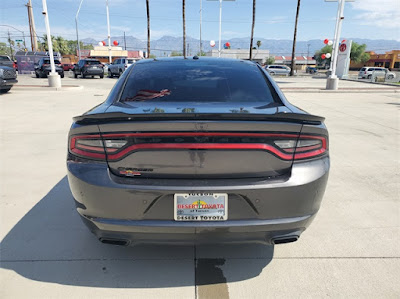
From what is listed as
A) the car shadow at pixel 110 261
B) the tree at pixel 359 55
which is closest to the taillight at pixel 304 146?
the car shadow at pixel 110 261

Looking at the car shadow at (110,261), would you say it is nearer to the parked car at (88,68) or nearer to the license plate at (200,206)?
the license plate at (200,206)

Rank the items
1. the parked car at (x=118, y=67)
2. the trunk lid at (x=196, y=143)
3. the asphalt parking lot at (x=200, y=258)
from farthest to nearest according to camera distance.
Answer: the parked car at (x=118, y=67) < the asphalt parking lot at (x=200, y=258) < the trunk lid at (x=196, y=143)

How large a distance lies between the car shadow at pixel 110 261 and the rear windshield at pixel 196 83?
134 cm

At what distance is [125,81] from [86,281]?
6.04 ft

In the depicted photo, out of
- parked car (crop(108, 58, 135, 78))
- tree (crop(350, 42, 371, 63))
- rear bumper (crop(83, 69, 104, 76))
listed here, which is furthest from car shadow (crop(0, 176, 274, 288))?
tree (crop(350, 42, 371, 63))

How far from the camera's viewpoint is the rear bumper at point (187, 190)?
200 cm

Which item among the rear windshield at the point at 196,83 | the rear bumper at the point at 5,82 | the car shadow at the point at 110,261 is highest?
the rear windshield at the point at 196,83

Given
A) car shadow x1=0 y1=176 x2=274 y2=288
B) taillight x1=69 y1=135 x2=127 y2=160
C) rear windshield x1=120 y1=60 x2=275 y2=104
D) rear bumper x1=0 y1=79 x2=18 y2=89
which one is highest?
rear windshield x1=120 y1=60 x2=275 y2=104

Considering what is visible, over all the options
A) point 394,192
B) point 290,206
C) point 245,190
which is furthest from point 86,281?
point 394,192

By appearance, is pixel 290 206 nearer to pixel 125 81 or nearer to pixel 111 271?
pixel 111 271

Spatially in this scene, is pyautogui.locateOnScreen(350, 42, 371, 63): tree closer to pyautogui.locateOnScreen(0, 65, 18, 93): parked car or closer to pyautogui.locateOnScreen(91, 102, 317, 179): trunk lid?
pyautogui.locateOnScreen(0, 65, 18, 93): parked car

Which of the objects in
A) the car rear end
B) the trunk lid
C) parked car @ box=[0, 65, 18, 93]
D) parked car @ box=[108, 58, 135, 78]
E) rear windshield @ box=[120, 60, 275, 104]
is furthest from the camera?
parked car @ box=[108, 58, 135, 78]

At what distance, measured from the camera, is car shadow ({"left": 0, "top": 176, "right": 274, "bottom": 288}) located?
2.39 m

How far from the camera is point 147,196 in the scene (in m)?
1.99
